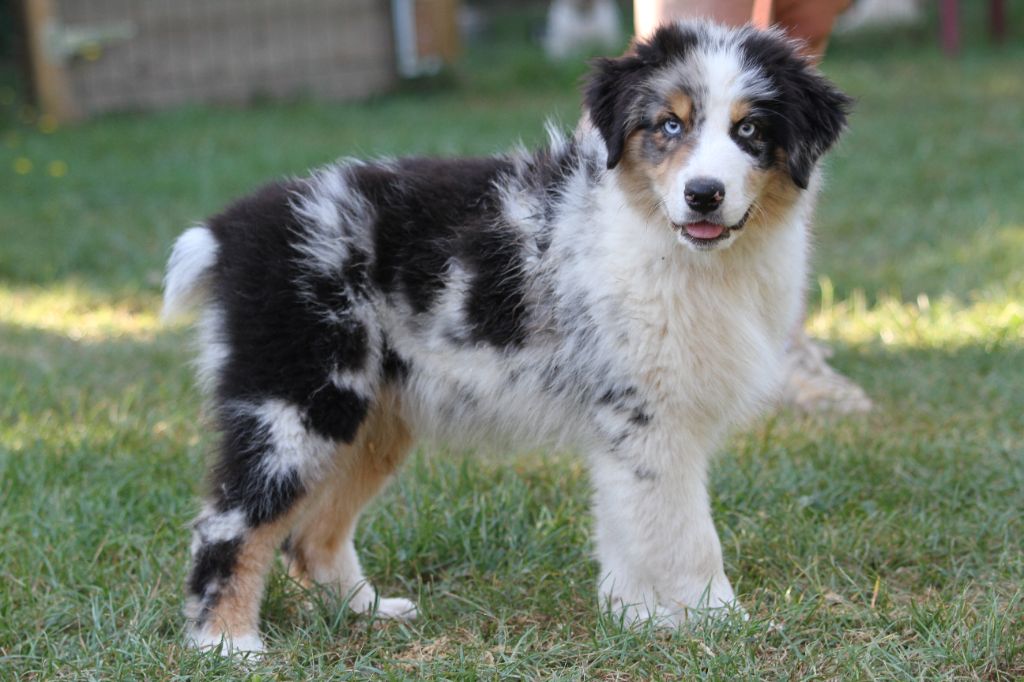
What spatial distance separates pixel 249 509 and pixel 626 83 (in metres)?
1.54

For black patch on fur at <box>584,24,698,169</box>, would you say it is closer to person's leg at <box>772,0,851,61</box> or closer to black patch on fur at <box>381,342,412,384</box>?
black patch on fur at <box>381,342,412,384</box>

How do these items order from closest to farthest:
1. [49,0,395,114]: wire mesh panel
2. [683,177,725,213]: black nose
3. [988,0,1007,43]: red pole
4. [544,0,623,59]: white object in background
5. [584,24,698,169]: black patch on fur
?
[683,177,725,213]: black nose
[584,24,698,169]: black patch on fur
[49,0,395,114]: wire mesh panel
[988,0,1007,43]: red pole
[544,0,623,59]: white object in background

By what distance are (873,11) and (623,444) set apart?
49.4ft

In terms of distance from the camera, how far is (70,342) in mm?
6418

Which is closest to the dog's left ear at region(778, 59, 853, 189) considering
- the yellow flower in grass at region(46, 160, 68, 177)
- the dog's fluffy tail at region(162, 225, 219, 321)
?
the dog's fluffy tail at region(162, 225, 219, 321)

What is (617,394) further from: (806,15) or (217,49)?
(217,49)

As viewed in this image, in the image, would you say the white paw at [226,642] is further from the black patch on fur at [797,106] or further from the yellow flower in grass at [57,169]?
the yellow flower in grass at [57,169]

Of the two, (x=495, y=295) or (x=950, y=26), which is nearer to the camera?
(x=495, y=295)

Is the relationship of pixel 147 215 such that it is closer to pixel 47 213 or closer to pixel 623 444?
pixel 47 213

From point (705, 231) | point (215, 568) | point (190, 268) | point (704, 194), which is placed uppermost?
point (704, 194)

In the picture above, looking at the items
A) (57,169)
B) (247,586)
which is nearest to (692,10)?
(247,586)

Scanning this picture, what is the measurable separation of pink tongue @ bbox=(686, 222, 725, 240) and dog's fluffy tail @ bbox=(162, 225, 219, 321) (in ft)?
4.39

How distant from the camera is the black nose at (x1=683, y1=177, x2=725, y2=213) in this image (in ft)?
10.5

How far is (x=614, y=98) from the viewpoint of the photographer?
3453mm
